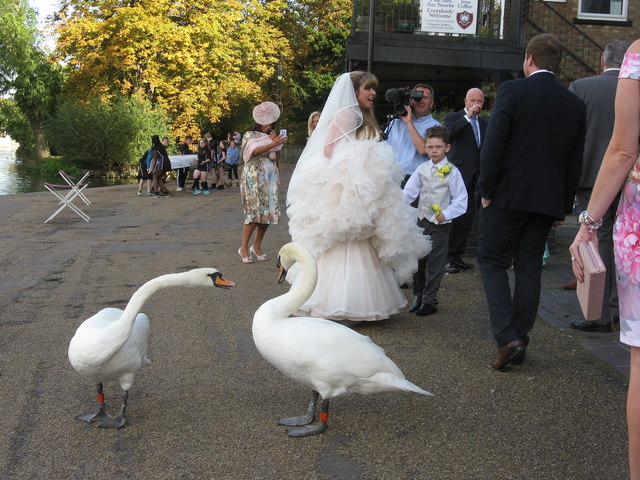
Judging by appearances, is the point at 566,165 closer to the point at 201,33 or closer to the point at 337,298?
the point at 337,298

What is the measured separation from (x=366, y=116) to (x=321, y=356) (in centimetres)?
302

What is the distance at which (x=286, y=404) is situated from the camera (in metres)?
4.52

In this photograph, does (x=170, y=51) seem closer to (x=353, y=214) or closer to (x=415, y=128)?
(x=415, y=128)

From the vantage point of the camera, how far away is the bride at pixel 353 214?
604 cm

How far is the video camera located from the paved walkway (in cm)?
207

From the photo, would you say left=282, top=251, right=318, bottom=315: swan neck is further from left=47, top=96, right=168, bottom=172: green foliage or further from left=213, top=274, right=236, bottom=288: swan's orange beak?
left=47, top=96, right=168, bottom=172: green foliage

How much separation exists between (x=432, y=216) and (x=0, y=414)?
4.12 m

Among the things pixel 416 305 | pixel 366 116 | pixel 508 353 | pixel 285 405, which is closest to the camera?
pixel 285 405

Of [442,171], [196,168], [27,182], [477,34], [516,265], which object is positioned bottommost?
[27,182]

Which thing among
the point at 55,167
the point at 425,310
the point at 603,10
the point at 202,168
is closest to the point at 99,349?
the point at 425,310

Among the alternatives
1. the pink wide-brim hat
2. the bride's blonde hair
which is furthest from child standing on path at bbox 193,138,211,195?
the bride's blonde hair

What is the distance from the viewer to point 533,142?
194 inches

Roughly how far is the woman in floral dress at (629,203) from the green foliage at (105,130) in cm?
3267

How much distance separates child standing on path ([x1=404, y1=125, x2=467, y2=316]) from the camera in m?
6.70
